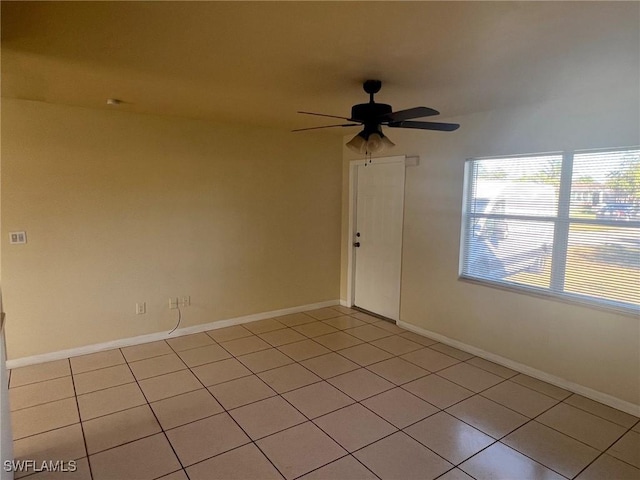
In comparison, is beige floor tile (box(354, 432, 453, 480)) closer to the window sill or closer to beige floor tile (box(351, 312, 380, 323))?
the window sill

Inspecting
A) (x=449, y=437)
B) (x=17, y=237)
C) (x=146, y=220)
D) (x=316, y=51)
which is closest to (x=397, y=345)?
(x=449, y=437)

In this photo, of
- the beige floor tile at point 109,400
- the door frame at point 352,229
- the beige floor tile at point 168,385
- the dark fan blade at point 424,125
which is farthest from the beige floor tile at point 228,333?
the dark fan blade at point 424,125

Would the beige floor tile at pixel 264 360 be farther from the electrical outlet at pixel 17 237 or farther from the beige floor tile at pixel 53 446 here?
the electrical outlet at pixel 17 237

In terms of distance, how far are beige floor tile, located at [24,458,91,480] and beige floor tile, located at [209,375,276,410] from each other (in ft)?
3.02

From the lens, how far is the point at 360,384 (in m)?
3.21

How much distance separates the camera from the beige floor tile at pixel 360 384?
307 cm

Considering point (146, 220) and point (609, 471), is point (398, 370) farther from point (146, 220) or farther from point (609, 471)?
point (146, 220)

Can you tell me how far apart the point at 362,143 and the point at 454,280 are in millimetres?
2061

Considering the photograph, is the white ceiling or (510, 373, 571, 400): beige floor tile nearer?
the white ceiling

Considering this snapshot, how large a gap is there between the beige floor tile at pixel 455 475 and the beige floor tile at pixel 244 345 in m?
2.18

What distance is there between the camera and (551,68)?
2344 mm

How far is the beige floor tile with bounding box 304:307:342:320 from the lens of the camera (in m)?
4.95

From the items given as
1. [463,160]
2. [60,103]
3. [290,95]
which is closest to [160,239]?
[60,103]

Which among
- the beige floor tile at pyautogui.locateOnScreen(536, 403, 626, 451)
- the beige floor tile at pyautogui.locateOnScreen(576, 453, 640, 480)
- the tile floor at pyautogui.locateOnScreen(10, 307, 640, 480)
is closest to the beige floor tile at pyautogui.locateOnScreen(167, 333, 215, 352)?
the tile floor at pyautogui.locateOnScreen(10, 307, 640, 480)
